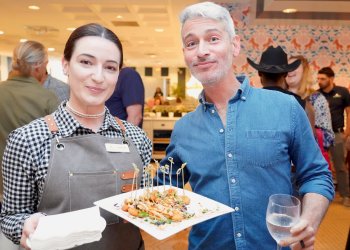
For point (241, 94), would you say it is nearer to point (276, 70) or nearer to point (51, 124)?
point (51, 124)

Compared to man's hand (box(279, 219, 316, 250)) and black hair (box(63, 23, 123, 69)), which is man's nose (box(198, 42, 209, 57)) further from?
man's hand (box(279, 219, 316, 250))

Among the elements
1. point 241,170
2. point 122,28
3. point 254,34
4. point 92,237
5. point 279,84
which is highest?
point 122,28

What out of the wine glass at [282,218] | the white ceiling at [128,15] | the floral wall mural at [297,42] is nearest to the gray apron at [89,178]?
the wine glass at [282,218]

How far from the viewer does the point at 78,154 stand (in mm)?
1184

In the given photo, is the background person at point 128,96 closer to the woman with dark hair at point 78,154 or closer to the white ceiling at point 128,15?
the woman with dark hair at point 78,154

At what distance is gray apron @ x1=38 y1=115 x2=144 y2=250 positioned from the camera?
114 cm

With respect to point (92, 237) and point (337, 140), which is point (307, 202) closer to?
point (92, 237)

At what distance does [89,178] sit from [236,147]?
20.9 inches

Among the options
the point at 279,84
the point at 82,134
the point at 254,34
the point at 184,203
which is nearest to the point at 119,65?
the point at 82,134

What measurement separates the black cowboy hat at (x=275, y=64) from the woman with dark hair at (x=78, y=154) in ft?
5.22

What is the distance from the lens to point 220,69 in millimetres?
1301

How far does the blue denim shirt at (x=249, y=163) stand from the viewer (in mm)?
1244

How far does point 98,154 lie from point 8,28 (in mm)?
8998

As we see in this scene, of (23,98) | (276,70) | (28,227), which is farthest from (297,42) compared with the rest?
(28,227)
